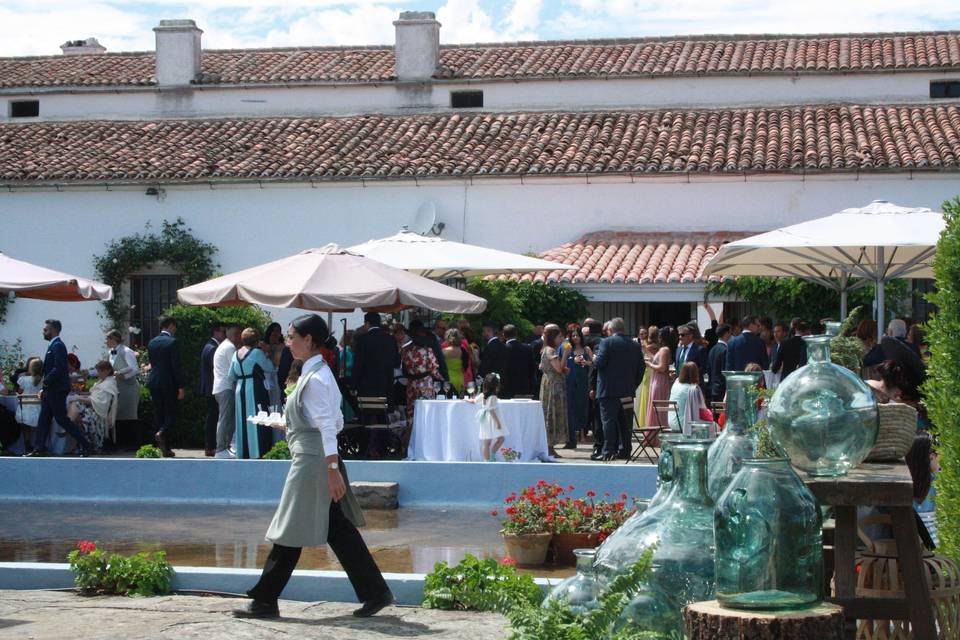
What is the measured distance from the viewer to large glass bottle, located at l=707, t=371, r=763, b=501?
14.8 feet

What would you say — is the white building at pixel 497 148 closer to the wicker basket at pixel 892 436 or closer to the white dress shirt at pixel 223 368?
the white dress shirt at pixel 223 368

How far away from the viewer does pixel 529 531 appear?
8812 millimetres

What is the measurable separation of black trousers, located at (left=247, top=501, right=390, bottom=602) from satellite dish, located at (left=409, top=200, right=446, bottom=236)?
17.1 metres

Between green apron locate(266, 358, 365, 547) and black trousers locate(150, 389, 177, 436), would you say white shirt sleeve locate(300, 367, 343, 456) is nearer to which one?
green apron locate(266, 358, 365, 547)

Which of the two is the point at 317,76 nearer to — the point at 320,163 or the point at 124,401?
the point at 320,163

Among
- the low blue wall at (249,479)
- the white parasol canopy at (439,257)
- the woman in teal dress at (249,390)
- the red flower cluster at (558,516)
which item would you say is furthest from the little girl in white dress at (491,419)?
the red flower cluster at (558,516)

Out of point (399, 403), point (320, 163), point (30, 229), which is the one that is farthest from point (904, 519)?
point (30, 229)

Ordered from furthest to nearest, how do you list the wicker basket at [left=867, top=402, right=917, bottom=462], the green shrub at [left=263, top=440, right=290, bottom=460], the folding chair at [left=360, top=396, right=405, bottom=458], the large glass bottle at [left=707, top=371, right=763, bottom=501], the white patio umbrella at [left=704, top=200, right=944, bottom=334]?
1. the folding chair at [left=360, top=396, right=405, bottom=458]
2. the white patio umbrella at [left=704, top=200, right=944, bottom=334]
3. the green shrub at [left=263, top=440, right=290, bottom=460]
4. the wicker basket at [left=867, top=402, right=917, bottom=462]
5. the large glass bottle at [left=707, top=371, right=763, bottom=501]

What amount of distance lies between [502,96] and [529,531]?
20136mm

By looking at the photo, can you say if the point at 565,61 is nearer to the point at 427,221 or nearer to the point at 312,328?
the point at 427,221

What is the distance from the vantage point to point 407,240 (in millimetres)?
17594

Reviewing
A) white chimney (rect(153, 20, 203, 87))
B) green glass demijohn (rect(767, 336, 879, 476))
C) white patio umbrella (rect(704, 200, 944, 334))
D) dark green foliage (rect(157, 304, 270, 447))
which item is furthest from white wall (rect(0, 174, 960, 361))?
green glass demijohn (rect(767, 336, 879, 476))

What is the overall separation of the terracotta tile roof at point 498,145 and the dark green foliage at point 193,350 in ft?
24.6

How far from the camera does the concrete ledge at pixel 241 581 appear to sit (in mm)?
8109
